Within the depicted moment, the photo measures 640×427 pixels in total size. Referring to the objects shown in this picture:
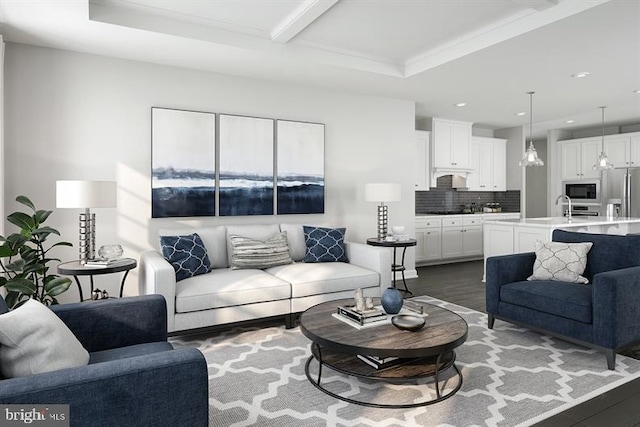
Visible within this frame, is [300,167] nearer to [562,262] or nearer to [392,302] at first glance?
[392,302]

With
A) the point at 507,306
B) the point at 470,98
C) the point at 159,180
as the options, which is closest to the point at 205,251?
the point at 159,180

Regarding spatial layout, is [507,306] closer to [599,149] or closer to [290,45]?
[290,45]

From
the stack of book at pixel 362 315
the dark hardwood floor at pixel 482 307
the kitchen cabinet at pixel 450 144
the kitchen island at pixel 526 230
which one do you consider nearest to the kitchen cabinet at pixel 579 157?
the kitchen island at pixel 526 230

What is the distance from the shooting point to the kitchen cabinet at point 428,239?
6812mm

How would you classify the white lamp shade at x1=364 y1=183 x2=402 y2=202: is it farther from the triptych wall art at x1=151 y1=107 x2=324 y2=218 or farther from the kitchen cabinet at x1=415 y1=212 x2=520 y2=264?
the kitchen cabinet at x1=415 y1=212 x2=520 y2=264

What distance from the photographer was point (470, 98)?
5840mm

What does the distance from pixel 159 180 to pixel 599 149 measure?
26.1ft

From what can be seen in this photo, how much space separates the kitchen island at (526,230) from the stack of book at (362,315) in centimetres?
301

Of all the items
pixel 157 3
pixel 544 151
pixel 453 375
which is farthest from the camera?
pixel 544 151

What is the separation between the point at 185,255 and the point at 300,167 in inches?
74.5

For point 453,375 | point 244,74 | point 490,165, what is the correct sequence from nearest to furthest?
point 453,375
point 244,74
point 490,165

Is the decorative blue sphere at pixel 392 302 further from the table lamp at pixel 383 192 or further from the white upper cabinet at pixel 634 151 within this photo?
the white upper cabinet at pixel 634 151

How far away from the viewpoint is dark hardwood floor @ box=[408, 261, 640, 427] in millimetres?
2211

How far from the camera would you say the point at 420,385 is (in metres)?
2.60
